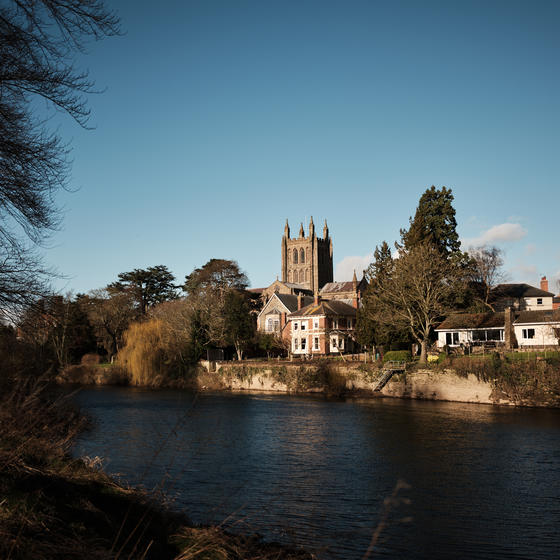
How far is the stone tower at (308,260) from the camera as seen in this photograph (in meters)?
122

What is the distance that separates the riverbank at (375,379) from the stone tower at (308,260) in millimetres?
69474

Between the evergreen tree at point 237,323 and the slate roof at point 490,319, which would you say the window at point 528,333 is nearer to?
the slate roof at point 490,319

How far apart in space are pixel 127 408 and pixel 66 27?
97.6 feet

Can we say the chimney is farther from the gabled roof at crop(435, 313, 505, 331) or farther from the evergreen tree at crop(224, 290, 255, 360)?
the evergreen tree at crop(224, 290, 255, 360)

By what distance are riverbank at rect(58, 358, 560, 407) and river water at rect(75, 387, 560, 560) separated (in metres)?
2.96

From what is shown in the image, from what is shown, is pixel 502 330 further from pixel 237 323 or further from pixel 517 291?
pixel 237 323

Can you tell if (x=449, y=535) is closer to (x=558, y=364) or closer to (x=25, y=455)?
(x=25, y=455)

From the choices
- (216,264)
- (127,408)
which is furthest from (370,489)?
(216,264)

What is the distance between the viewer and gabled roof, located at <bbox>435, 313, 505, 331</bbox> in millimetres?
48688

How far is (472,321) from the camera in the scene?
4934 cm

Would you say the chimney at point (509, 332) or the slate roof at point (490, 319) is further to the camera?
the slate roof at point (490, 319)

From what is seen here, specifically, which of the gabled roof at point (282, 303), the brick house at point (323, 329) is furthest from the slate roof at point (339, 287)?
the brick house at point (323, 329)

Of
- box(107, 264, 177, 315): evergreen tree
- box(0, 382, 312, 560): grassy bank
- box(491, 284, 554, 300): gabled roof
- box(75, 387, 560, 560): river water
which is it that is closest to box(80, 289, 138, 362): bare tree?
box(107, 264, 177, 315): evergreen tree

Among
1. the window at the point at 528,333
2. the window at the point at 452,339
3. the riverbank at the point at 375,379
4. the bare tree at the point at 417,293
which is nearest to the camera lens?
the riverbank at the point at 375,379
